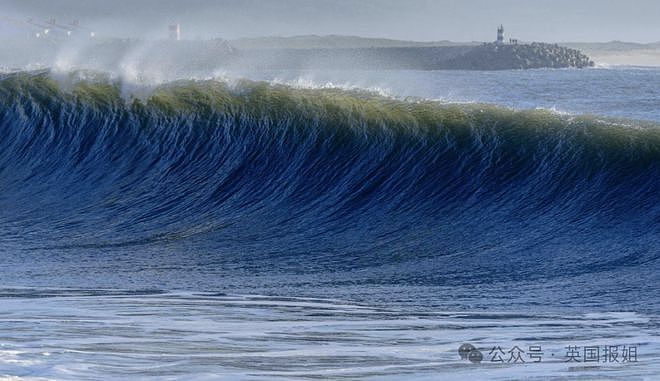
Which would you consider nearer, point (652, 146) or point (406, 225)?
point (406, 225)

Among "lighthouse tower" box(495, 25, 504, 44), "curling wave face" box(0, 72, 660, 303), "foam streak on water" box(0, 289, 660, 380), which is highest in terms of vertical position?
"lighthouse tower" box(495, 25, 504, 44)

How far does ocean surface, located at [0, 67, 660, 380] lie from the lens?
311 inches

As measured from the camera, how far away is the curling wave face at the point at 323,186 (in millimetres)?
12195

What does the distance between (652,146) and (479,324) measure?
674 centimetres

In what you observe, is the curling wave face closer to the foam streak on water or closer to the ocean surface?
the ocean surface

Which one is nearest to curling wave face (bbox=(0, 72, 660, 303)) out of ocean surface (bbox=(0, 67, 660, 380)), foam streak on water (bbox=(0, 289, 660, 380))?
ocean surface (bbox=(0, 67, 660, 380))

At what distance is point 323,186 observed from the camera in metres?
15.8

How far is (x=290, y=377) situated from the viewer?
725 centimetres

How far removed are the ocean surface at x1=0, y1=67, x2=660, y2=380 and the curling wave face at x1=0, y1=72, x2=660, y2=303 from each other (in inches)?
1.6

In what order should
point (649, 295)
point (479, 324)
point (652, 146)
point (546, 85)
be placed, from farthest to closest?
point (546, 85) < point (652, 146) < point (649, 295) < point (479, 324)

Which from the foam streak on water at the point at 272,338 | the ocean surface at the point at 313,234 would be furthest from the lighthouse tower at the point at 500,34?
the foam streak on water at the point at 272,338

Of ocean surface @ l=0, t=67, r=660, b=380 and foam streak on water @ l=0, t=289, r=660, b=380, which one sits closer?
foam streak on water @ l=0, t=289, r=660, b=380

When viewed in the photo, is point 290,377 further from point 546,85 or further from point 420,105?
point 546,85

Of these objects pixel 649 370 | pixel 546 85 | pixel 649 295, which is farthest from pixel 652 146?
pixel 546 85
